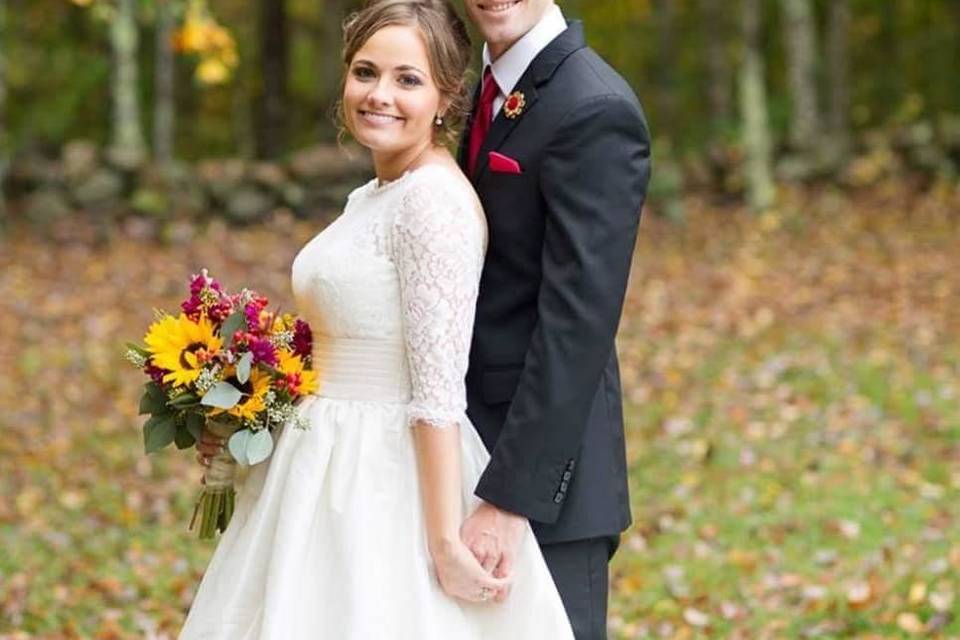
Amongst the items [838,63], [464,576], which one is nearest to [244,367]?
[464,576]

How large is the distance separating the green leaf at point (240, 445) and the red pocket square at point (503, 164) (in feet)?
2.28

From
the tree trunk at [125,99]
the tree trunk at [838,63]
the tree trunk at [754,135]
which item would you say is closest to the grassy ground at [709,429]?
the tree trunk at [754,135]

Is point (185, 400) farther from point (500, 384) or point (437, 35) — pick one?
point (437, 35)

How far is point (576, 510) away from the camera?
288 centimetres

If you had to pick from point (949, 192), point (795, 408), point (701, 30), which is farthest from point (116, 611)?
point (701, 30)

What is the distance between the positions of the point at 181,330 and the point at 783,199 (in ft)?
37.7

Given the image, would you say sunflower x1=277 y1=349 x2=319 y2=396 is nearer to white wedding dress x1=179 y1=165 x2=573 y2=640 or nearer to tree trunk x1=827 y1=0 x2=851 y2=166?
white wedding dress x1=179 y1=165 x2=573 y2=640

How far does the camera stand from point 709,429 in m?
8.10

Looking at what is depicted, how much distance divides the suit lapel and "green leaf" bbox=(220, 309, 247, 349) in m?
0.52

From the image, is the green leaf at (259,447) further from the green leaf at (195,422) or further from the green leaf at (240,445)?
the green leaf at (195,422)

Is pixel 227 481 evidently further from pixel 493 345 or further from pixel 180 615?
pixel 180 615

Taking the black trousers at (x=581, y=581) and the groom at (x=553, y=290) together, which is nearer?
the groom at (x=553, y=290)

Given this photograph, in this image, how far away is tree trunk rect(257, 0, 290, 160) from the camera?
47.3ft

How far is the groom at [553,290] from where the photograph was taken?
273cm
